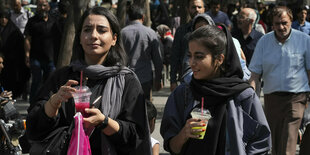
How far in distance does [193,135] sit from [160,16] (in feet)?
78.5

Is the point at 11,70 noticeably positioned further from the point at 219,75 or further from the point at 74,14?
the point at 219,75

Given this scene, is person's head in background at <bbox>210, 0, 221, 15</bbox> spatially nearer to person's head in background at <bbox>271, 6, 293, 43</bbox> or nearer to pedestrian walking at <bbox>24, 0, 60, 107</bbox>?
pedestrian walking at <bbox>24, 0, 60, 107</bbox>

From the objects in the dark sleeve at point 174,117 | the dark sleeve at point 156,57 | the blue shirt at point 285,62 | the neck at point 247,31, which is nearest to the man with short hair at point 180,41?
the dark sleeve at point 156,57

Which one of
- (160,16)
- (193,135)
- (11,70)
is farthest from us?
(160,16)

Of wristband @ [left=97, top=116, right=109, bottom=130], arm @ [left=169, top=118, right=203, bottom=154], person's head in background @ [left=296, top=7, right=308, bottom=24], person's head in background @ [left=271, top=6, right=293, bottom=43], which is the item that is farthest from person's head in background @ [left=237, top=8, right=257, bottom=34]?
wristband @ [left=97, top=116, right=109, bottom=130]

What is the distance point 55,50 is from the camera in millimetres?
12297

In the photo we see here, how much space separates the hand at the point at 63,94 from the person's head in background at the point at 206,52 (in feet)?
2.54

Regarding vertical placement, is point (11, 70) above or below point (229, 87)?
below

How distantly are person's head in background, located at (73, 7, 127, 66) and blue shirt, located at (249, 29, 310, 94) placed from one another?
11.4 feet

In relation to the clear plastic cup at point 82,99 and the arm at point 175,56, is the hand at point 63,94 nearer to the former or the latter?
the clear plastic cup at point 82,99

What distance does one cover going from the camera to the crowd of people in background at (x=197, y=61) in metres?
3.92

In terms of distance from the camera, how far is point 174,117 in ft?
13.0

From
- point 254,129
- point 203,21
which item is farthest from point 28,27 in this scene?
point 254,129

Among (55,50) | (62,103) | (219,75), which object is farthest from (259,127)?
(55,50)
